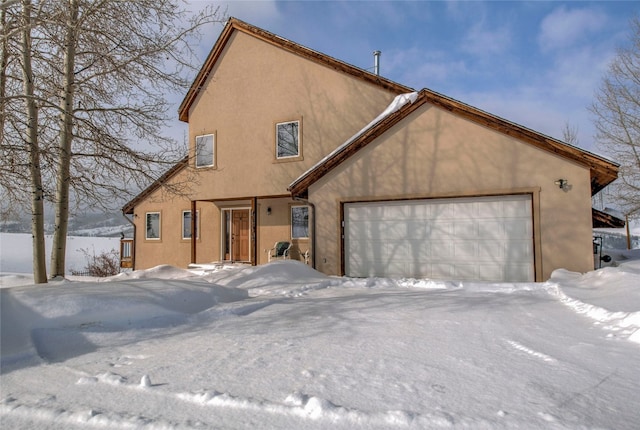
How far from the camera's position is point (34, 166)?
8031 mm

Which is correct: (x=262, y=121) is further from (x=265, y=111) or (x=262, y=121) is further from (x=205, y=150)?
(x=205, y=150)

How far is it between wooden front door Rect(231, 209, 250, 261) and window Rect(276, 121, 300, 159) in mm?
3283

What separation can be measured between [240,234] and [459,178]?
30.6 ft

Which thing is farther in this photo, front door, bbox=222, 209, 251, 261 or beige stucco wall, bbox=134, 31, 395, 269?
front door, bbox=222, 209, 251, 261

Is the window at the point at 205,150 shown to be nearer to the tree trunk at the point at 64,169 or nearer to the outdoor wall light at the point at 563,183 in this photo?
the tree trunk at the point at 64,169

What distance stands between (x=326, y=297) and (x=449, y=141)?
Answer: 5415mm

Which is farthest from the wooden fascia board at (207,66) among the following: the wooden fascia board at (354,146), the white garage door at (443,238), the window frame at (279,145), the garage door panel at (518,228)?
the garage door panel at (518,228)

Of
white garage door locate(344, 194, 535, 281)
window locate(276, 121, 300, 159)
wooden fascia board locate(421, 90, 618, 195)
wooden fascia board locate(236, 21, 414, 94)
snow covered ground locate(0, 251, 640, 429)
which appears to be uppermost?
wooden fascia board locate(236, 21, 414, 94)

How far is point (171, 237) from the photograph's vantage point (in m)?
17.3

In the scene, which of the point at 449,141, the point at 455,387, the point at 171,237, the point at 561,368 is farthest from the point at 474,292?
the point at 171,237

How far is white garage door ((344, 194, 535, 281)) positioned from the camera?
9.68 m

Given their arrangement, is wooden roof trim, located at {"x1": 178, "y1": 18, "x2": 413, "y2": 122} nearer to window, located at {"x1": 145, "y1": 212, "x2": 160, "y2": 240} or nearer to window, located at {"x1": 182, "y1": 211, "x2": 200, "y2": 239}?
window, located at {"x1": 182, "y1": 211, "x2": 200, "y2": 239}

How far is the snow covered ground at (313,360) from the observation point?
2.69 m

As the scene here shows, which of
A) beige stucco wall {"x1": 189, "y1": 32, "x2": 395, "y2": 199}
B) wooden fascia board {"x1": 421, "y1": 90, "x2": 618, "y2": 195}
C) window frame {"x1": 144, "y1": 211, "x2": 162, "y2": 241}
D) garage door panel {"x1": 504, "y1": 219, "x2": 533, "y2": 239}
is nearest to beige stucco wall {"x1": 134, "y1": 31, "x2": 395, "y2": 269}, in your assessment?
beige stucco wall {"x1": 189, "y1": 32, "x2": 395, "y2": 199}
